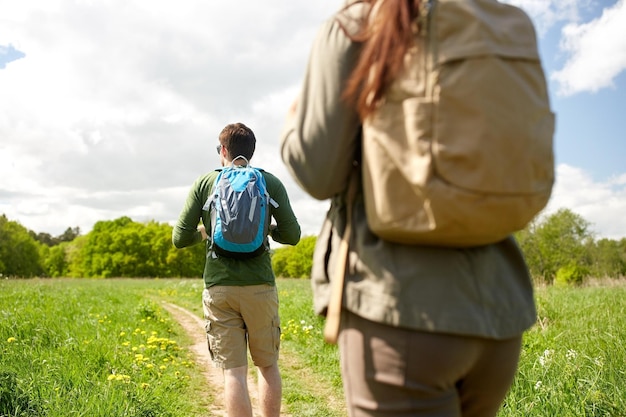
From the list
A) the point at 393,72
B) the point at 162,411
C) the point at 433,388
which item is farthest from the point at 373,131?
the point at 162,411

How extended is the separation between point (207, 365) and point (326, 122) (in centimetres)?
638

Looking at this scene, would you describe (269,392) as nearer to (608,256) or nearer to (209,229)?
(209,229)

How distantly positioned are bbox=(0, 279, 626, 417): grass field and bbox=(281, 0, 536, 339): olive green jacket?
2.73m

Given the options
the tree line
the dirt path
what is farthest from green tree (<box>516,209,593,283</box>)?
the dirt path

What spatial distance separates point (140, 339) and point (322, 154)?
6.62 meters

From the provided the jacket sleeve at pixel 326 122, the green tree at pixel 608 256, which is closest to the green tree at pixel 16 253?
the green tree at pixel 608 256

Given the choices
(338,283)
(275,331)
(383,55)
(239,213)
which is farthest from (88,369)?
(383,55)

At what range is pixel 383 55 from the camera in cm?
146

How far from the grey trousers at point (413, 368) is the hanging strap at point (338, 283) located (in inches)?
2.1

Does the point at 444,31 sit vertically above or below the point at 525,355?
above

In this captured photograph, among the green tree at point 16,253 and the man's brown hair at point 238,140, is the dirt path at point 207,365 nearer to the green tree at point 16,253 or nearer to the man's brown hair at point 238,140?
the man's brown hair at point 238,140

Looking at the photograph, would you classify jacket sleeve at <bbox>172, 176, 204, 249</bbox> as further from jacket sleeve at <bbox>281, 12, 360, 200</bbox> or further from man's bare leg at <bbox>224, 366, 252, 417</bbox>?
jacket sleeve at <bbox>281, 12, 360, 200</bbox>

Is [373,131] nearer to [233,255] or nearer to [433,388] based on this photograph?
[433,388]

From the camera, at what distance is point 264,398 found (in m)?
4.05
